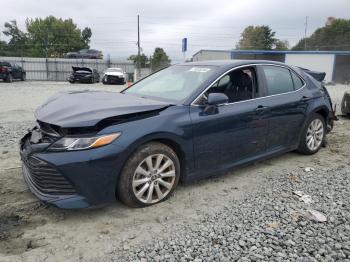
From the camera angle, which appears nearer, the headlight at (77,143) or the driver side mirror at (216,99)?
the headlight at (77,143)

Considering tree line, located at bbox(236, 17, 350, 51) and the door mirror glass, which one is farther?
tree line, located at bbox(236, 17, 350, 51)

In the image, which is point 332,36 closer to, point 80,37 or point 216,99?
point 80,37

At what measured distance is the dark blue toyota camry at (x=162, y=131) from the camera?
3.19 m

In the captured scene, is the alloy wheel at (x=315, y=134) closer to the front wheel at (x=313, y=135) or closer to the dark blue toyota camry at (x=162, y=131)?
the front wheel at (x=313, y=135)

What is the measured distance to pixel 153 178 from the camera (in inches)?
142

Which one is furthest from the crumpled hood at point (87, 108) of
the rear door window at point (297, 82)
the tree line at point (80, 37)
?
the tree line at point (80, 37)

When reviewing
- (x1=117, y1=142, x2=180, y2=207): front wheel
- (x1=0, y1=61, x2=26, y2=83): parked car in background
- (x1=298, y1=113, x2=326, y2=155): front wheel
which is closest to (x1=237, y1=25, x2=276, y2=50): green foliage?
(x1=0, y1=61, x2=26, y2=83): parked car in background

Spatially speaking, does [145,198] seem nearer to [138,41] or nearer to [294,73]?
[294,73]

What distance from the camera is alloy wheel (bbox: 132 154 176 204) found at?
3.51 meters

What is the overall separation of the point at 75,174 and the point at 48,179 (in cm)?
29

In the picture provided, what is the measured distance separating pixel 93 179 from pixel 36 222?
74 cm

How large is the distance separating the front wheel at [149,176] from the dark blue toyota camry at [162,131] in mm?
10

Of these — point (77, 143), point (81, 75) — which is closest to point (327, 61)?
point (81, 75)

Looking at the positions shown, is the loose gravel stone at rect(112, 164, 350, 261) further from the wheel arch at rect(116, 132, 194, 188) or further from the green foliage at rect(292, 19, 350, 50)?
the green foliage at rect(292, 19, 350, 50)
